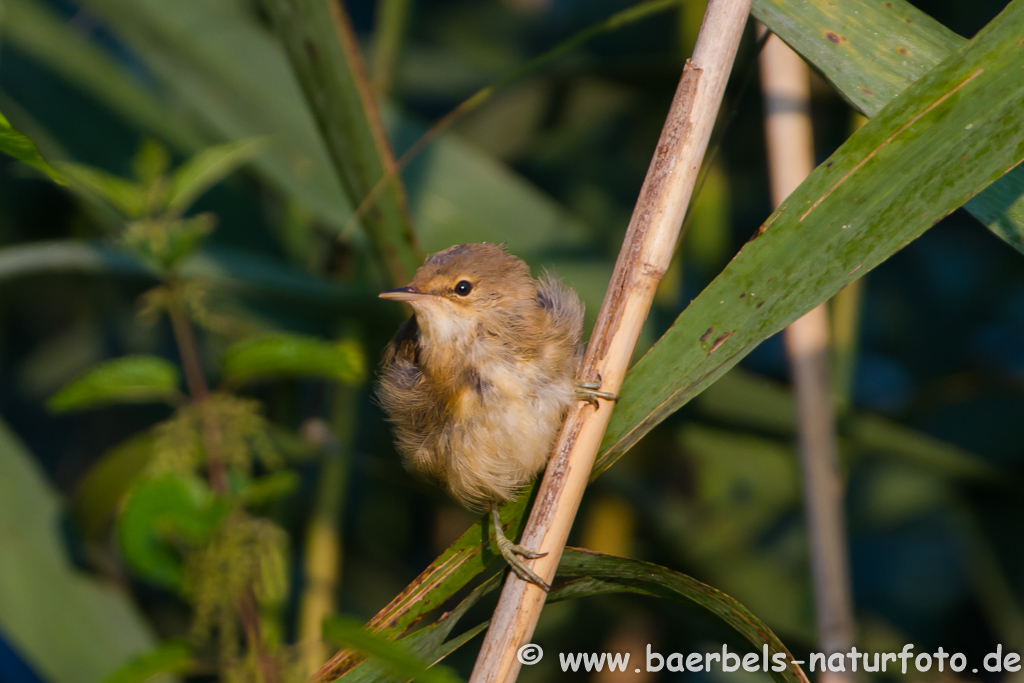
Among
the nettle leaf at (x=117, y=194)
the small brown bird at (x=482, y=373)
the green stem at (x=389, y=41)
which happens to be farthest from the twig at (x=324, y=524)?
the green stem at (x=389, y=41)

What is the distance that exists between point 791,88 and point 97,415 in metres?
2.55

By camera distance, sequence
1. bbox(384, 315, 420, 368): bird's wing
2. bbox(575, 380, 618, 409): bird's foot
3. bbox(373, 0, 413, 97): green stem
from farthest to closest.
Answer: bbox(373, 0, 413, 97): green stem
bbox(384, 315, 420, 368): bird's wing
bbox(575, 380, 618, 409): bird's foot

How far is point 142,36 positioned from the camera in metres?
2.31

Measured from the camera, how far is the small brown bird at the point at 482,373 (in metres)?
1.34

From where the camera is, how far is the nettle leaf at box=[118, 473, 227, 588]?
1.66 m

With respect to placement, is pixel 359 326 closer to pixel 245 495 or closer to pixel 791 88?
pixel 245 495

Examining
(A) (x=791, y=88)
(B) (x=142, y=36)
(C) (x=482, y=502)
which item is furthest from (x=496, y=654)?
(B) (x=142, y=36)

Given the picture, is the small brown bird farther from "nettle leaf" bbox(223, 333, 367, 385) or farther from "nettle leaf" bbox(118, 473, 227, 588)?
"nettle leaf" bbox(118, 473, 227, 588)

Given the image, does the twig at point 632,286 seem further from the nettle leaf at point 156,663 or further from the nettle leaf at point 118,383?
the nettle leaf at point 118,383

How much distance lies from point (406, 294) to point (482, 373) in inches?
8.4

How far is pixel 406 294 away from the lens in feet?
4.96

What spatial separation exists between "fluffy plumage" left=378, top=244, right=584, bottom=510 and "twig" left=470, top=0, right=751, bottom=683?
0.13 m

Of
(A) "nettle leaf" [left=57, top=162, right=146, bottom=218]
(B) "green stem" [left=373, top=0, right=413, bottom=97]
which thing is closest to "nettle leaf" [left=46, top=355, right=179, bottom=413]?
(A) "nettle leaf" [left=57, top=162, right=146, bottom=218]

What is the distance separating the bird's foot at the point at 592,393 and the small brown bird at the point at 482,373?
39 mm
